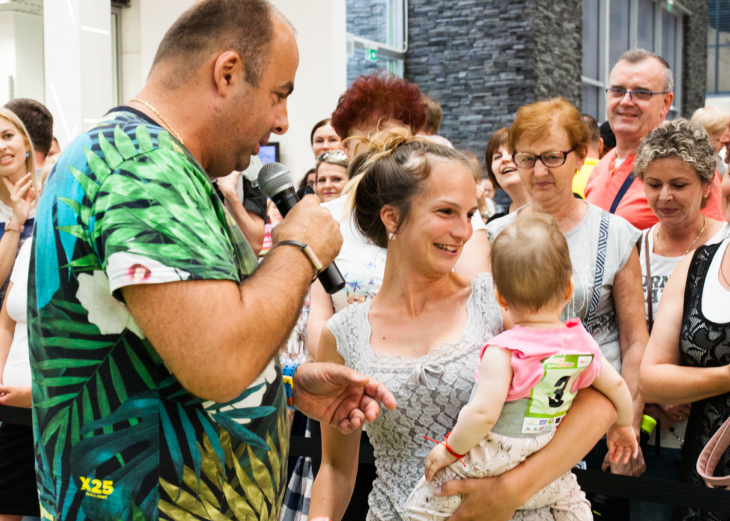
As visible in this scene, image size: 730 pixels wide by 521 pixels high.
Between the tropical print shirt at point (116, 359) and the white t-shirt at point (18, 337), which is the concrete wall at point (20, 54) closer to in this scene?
the white t-shirt at point (18, 337)

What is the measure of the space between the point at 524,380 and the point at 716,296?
0.95 metres

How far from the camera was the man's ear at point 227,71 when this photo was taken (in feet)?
4.14

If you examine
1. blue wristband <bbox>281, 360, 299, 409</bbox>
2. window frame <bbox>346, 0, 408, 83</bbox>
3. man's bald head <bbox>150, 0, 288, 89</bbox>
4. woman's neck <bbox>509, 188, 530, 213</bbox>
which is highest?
window frame <bbox>346, 0, 408, 83</bbox>

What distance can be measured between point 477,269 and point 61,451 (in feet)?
4.75

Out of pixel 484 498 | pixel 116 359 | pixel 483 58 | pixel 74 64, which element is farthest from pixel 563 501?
pixel 483 58

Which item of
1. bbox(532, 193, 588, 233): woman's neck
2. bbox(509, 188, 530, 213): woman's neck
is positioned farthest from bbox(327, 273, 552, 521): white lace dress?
bbox(509, 188, 530, 213): woman's neck

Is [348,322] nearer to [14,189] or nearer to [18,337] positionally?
[18,337]

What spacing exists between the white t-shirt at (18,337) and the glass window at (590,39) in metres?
11.4

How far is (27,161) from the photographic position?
3.82m

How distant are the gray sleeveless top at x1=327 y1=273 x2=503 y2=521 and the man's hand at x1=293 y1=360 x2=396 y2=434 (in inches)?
8.6

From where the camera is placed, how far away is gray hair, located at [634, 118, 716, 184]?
2686 millimetres

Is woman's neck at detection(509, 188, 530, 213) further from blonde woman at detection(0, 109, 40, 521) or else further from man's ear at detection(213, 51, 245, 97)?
man's ear at detection(213, 51, 245, 97)

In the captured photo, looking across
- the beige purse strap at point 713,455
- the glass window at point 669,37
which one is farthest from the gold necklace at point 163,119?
the glass window at point 669,37

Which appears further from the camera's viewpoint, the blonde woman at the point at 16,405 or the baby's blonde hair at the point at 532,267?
the blonde woman at the point at 16,405
